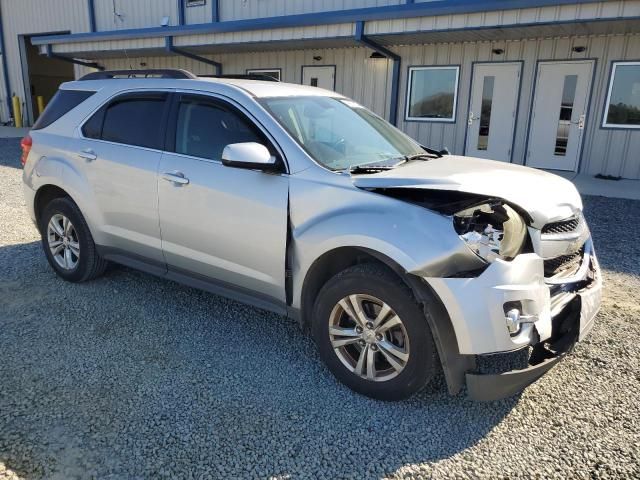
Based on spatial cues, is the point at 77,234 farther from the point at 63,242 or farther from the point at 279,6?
the point at 279,6

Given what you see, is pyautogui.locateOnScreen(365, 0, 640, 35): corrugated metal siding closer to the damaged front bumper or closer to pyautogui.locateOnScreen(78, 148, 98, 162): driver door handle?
the damaged front bumper

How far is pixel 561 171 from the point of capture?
1134 centimetres

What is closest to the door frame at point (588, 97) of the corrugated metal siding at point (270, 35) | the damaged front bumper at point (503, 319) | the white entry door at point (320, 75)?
the corrugated metal siding at point (270, 35)

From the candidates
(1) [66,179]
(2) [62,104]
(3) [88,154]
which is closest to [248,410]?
(3) [88,154]

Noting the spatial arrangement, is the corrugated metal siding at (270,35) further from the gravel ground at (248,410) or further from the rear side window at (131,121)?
the gravel ground at (248,410)

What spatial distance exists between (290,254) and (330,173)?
0.56 metres

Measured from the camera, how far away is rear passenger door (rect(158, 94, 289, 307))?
3.18 m

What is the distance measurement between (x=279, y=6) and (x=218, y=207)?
13.1m

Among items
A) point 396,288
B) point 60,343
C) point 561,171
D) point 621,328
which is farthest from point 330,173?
point 561,171

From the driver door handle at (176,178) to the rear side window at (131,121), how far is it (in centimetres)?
30

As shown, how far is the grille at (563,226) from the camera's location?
9.36 ft

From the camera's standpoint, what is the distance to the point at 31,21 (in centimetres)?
2097

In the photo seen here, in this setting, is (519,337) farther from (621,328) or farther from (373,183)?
(621,328)

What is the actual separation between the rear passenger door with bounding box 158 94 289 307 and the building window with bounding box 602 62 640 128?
10127 millimetres
